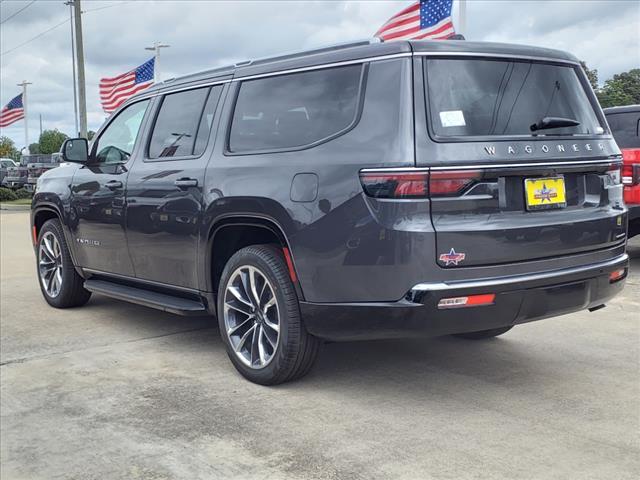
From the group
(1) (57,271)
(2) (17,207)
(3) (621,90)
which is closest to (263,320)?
(1) (57,271)

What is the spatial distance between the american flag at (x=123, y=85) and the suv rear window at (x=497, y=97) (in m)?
18.7

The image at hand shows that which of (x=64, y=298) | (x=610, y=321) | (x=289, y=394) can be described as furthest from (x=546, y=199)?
(x=64, y=298)

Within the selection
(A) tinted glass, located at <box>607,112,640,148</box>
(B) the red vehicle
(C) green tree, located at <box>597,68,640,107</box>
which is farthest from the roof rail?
(C) green tree, located at <box>597,68,640,107</box>

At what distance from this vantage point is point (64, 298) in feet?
21.8

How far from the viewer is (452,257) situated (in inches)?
141

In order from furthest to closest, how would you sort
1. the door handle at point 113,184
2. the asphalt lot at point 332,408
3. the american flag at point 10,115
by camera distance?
the american flag at point 10,115 < the door handle at point 113,184 < the asphalt lot at point 332,408

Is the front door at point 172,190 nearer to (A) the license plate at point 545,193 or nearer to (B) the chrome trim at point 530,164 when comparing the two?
(B) the chrome trim at point 530,164

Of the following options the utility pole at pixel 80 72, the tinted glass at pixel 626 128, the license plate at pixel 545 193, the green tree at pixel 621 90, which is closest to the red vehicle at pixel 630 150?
the tinted glass at pixel 626 128

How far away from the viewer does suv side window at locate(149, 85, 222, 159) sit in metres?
4.92

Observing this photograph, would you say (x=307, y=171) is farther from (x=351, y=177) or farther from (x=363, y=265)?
(x=363, y=265)

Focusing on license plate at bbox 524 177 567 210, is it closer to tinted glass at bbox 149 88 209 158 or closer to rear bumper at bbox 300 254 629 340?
rear bumper at bbox 300 254 629 340

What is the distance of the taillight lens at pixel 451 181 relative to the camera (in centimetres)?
358

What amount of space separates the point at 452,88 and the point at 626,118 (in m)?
6.02

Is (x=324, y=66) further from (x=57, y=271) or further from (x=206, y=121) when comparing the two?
(x=57, y=271)
